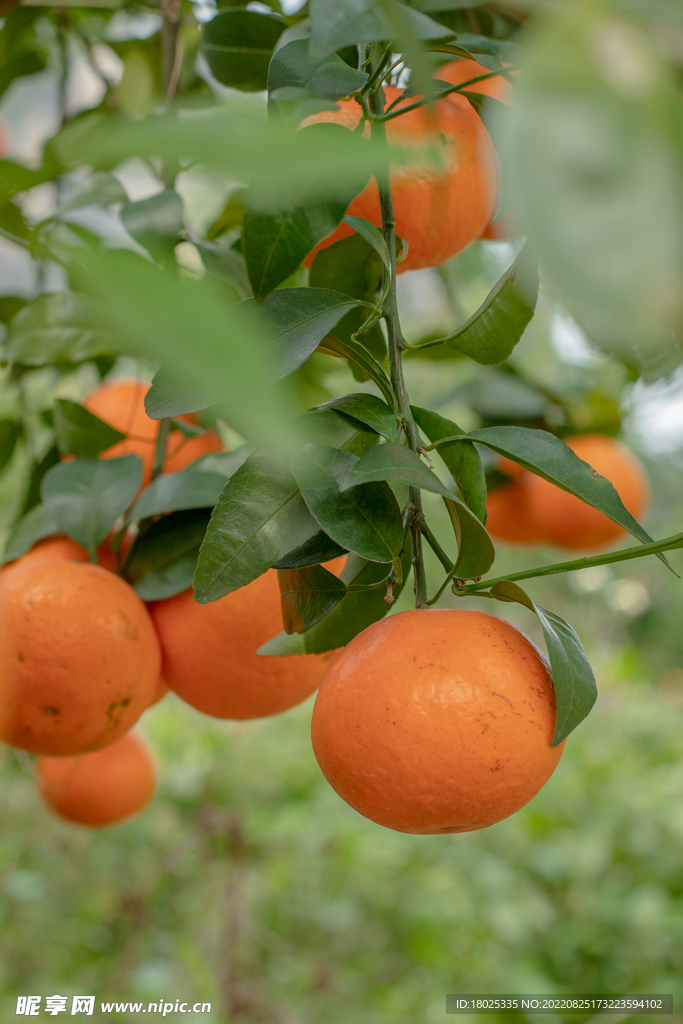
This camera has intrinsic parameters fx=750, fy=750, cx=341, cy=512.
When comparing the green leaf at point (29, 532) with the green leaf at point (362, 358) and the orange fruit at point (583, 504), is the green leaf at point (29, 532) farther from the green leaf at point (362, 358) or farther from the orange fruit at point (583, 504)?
the orange fruit at point (583, 504)

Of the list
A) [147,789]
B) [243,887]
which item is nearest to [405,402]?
[147,789]

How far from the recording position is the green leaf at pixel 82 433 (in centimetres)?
48

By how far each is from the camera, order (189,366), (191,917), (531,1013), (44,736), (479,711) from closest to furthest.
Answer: (189,366) → (479,711) → (44,736) → (531,1013) → (191,917)

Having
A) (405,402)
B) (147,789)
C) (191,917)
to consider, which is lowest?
(191,917)

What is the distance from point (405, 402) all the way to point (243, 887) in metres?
1.36

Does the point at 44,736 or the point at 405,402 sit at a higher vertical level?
the point at 405,402

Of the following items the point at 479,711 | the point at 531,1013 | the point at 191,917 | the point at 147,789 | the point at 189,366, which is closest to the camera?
the point at 189,366

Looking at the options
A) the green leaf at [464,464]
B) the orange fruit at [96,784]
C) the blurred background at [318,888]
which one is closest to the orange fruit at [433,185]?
the green leaf at [464,464]

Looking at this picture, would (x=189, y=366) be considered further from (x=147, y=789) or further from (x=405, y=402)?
(x=147, y=789)

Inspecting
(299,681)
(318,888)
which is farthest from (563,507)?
(318,888)

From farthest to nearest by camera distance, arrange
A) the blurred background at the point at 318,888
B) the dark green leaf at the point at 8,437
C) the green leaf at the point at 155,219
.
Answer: the blurred background at the point at 318,888
the dark green leaf at the point at 8,437
the green leaf at the point at 155,219

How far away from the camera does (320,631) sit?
332 mm

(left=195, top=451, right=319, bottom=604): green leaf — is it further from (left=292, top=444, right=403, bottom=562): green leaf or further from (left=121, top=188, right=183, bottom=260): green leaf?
(left=121, top=188, right=183, bottom=260): green leaf

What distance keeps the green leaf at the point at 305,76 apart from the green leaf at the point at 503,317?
0.10m
